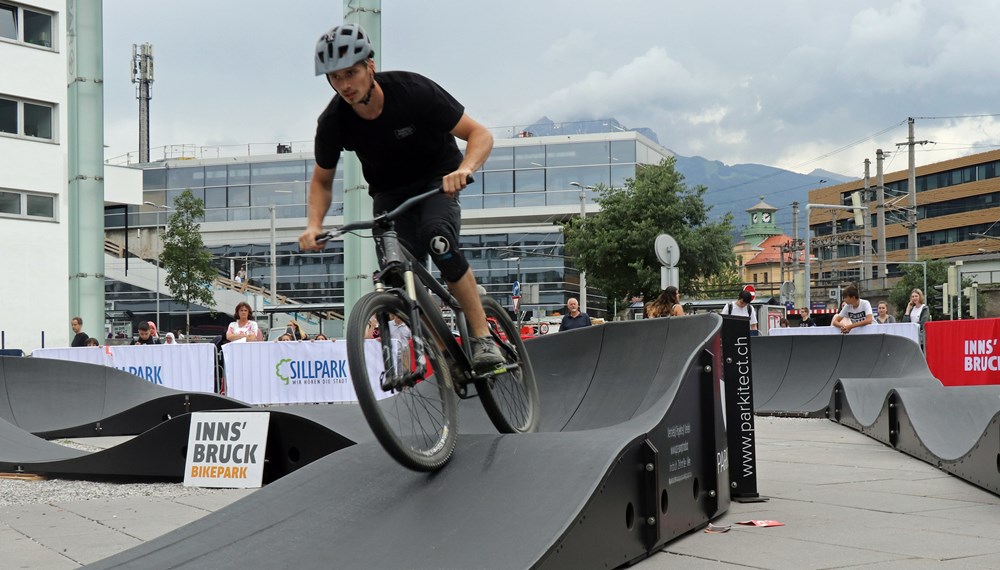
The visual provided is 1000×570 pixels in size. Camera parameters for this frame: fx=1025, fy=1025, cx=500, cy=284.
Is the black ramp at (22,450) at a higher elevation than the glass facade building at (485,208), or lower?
lower

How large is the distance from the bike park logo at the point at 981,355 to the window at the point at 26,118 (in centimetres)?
2809

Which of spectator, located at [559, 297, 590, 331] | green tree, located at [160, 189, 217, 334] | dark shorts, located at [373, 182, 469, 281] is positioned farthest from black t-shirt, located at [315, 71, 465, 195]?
green tree, located at [160, 189, 217, 334]

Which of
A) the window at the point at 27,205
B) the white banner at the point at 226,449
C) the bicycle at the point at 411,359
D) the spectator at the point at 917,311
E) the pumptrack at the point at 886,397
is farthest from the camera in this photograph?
the window at the point at 27,205

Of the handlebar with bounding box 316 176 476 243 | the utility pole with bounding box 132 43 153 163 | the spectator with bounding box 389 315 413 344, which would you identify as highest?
the utility pole with bounding box 132 43 153 163

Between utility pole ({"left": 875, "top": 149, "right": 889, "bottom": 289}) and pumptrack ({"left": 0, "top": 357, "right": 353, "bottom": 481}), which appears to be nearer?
pumptrack ({"left": 0, "top": 357, "right": 353, "bottom": 481})

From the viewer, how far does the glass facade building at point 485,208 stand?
65562 mm

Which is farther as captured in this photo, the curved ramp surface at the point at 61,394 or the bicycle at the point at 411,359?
the curved ramp surface at the point at 61,394

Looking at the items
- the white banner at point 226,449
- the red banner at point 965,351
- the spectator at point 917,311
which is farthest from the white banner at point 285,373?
the red banner at point 965,351

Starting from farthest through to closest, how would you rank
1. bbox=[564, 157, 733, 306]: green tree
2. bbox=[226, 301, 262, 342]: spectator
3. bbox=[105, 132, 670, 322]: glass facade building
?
bbox=[105, 132, 670, 322]: glass facade building → bbox=[564, 157, 733, 306]: green tree → bbox=[226, 301, 262, 342]: spectator

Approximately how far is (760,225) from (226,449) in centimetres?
17671

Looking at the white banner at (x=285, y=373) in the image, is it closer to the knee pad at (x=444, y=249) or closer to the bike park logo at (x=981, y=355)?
the bike park logo at (x=981, y=355)

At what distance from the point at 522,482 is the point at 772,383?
1159 cm

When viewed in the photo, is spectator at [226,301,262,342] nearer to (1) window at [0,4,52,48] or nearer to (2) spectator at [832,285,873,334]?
(2) spectator at [832,285,873,334]

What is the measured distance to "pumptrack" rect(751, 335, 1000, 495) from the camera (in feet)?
24.5
